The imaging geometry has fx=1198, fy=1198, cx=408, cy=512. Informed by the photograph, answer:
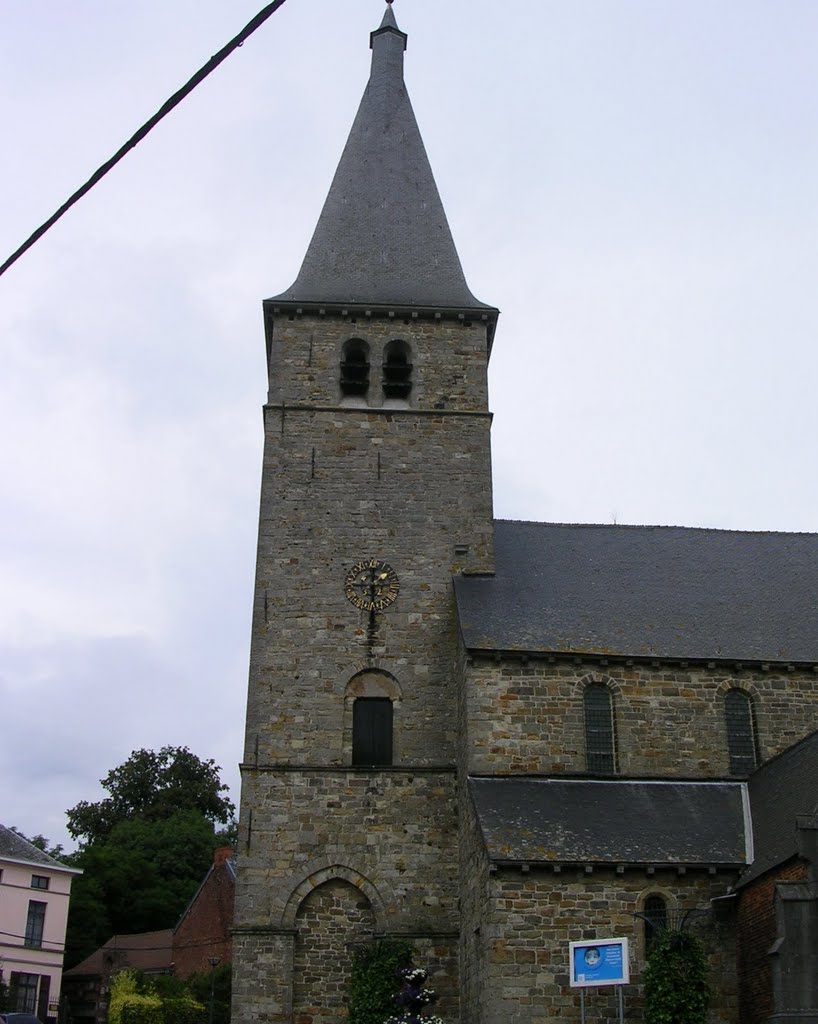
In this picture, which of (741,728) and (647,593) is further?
(647,593)

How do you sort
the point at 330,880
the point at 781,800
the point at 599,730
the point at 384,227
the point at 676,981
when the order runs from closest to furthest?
the point at 676,981, the point at 781,800, the point at 599,730, the point at 330,880, the point at 384,227

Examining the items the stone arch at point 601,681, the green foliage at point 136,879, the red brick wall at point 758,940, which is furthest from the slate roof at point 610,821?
the green foliage at point 136,879

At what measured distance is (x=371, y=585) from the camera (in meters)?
25.7

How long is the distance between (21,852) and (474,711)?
28941mm

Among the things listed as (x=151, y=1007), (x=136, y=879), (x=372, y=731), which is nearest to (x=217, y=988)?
(x=151, y=1007)

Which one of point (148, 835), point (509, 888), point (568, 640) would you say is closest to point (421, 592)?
point (568, 640)

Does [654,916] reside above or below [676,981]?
above

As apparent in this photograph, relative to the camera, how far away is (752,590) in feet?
85.6

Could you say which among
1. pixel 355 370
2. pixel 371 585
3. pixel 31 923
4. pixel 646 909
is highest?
pixel 355 370

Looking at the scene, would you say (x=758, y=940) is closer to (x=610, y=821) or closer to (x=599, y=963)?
(x=610, y=821)

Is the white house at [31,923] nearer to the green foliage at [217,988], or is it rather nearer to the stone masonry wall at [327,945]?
the green foliage at [217,988]

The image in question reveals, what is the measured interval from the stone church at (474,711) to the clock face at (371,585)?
45mm

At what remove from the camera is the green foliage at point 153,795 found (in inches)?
2470

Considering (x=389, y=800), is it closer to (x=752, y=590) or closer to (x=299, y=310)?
(x=752, y=590)
